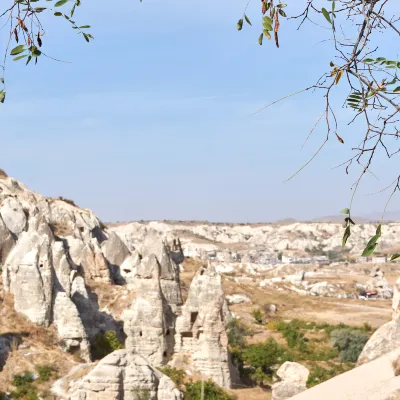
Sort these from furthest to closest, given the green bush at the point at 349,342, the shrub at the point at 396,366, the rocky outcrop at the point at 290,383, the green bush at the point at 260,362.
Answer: the green bush at the point at 349,342, the green bush at the point at 260,362, the rocky outcrop at the point at 290,383, the shrub at the point at 396,366

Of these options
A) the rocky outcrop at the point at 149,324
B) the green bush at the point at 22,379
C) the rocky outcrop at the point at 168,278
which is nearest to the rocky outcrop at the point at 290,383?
the rocky outcrop at the point at 149,324

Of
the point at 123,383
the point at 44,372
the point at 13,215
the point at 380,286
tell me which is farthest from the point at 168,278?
the point at 380,286

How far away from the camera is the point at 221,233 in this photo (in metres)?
117

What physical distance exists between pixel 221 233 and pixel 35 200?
81.9 meters

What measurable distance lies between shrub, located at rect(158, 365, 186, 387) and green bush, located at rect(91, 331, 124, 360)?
6.48 feet

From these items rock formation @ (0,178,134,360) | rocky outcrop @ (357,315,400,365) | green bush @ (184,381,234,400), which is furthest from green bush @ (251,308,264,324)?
rocky outcrop @ (357,315,400,365)

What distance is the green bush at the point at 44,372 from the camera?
14.8m

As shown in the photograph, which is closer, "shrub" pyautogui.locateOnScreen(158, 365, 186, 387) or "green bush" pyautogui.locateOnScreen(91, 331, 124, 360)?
"shrub" pyautogui.locateOnScreen(158, 365, 186, 387)

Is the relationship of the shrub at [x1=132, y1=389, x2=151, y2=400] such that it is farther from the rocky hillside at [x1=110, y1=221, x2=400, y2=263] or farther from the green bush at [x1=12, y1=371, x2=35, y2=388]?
the rocky hillside at [x1=110, y1=221, x2=400, y2=263]

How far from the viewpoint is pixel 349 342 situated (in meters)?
26.8

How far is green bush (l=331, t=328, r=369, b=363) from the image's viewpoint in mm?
25312

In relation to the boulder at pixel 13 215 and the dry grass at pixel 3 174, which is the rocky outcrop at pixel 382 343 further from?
the dry grass at pixel 3 174

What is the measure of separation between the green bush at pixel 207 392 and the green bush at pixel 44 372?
2.85 meters

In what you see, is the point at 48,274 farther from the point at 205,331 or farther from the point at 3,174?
the point at 3,174
